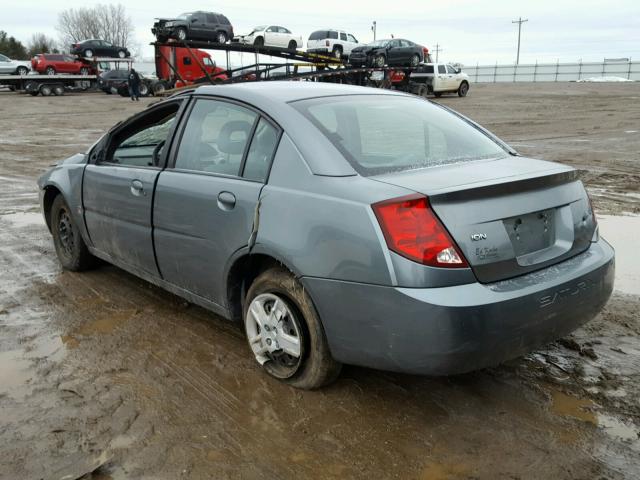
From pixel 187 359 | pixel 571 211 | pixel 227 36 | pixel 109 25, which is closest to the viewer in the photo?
pixel 571 211

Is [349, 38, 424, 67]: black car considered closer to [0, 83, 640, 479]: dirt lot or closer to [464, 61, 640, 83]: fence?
[0, 83, 640, 479]: dirt lot

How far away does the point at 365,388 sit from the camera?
3303mm

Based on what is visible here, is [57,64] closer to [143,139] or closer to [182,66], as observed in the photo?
[182,66]

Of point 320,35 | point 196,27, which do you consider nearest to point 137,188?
point 196,27

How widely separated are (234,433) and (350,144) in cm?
155

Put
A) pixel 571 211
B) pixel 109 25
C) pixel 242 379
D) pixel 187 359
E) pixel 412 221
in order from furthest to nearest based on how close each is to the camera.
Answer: pixel 109 25, pixel 187 359, pixel 242 379, pixel 571 211, pixel 412 221

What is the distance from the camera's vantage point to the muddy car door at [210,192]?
3368 millimetres

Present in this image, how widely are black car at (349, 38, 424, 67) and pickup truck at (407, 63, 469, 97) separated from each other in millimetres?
948

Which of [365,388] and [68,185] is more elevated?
[68,185]

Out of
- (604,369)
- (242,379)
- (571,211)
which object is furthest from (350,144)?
(604,369)

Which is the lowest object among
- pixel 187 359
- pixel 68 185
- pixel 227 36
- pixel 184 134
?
pixel 187 359

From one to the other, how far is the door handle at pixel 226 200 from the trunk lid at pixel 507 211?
0.84m

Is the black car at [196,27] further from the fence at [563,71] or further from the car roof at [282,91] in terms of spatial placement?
the fence at [563,71]

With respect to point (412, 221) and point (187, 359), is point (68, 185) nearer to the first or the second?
point (187, 359)
